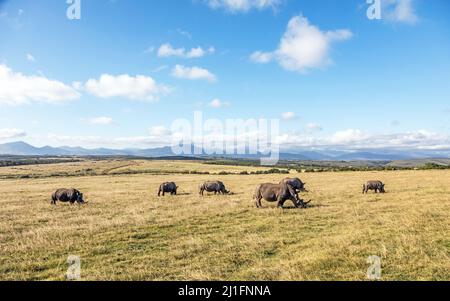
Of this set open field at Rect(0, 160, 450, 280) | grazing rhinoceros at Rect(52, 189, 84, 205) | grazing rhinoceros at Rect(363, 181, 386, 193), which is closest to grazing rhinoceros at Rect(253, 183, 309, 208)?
open field at Rect(0, 160, 450, 280)

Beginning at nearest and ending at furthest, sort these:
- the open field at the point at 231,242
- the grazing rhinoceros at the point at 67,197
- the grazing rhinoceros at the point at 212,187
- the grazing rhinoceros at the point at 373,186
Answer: the open field at the point at 231,242 < the grazing rhinoceros at the point at 67,197 < the grazing rhinoceros at the point at 373,186 < the grazing rhinoceros at the point at 212,187

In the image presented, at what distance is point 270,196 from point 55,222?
12772 millimetres

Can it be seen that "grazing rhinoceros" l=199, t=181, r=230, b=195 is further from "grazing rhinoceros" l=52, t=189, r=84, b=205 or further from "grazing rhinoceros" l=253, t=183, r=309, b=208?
"grazing rhinoceros" l=52, t=189, r=84, b=205

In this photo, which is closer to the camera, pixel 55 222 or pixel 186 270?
pixel 186 270

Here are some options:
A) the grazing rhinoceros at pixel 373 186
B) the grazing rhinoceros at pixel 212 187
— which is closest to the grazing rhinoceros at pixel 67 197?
the grazing rhinoceros at pixel 212 187

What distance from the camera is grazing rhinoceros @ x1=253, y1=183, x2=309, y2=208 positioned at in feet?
74.2

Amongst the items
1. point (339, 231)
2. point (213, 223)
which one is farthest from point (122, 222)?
point (339, 231)

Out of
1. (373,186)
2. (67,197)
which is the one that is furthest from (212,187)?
(373,186)

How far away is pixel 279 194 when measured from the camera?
901 inches

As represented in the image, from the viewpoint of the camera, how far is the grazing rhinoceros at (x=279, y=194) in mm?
22609

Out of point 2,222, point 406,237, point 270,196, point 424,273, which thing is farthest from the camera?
point 270,196

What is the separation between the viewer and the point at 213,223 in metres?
18.4

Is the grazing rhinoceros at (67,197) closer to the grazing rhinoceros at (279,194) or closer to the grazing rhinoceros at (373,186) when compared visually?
the grazing rhinoceros at (279,194)

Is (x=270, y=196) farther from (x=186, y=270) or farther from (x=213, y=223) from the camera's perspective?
(x=186, y=270)
